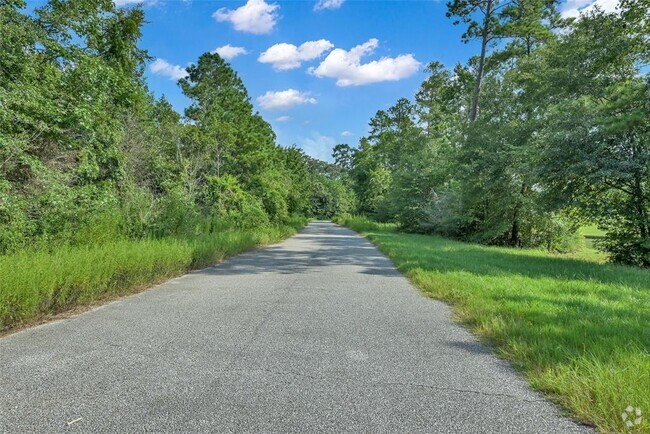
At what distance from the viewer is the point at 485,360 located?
3752 mm

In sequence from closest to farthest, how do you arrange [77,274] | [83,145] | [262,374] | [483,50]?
1. [262,374]
2. [77,274]
3. [83,145]
4. [483,50]

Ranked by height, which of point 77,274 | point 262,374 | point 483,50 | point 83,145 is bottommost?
point 262,374

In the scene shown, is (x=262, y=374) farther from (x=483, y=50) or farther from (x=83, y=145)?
(x=483, y=50)

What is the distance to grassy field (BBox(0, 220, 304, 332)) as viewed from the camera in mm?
4605

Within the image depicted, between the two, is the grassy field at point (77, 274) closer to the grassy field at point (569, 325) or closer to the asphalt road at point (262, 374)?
the asphalt road at point (262, 374)

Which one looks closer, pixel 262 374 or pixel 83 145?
pixel 262 374

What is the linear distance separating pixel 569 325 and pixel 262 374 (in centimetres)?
353

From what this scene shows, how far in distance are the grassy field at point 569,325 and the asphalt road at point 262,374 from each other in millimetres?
213

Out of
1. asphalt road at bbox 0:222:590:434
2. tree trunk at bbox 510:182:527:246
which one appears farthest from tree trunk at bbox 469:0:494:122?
asphalt road at bbox 0:222:590:434

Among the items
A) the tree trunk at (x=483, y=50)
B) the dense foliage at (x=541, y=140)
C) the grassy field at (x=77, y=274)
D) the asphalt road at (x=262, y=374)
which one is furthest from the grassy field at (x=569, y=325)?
the tree trunk at (x=483, y=50)

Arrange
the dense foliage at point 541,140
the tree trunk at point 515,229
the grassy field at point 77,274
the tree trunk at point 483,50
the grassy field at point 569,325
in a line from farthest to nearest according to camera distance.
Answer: the tree trunk at point 483,50, the tree trunk at point 515,229, the dense foliage at point 541,140, the grassy field at point 77,274, the grassy field at point 569,325

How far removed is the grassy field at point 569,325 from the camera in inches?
110

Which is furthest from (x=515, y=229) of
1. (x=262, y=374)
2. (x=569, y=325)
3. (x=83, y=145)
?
(x=262, y=374)

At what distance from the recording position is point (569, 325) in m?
4.46
